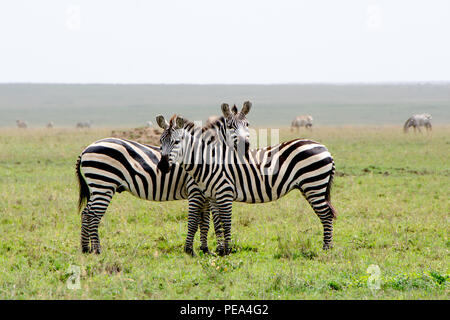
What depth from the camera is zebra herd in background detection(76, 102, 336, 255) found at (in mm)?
8500

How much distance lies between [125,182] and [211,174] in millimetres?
1370

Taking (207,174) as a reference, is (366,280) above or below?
below

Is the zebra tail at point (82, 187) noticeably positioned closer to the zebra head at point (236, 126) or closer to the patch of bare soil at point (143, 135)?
the zebra head at point (236, 126)

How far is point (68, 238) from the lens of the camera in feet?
31.8

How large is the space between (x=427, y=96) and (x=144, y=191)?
124381 millimetres

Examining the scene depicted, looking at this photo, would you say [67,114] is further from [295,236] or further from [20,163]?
[295,236]

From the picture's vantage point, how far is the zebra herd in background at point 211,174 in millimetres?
8500

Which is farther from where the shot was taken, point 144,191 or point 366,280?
point 144,191

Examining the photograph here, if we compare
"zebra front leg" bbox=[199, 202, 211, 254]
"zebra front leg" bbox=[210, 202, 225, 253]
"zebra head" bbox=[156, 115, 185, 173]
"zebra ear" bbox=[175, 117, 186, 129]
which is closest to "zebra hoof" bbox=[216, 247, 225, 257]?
"zebra front leg" bbox=[210, 202, 225, 253]

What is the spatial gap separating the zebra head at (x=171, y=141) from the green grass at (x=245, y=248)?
4.65 feet

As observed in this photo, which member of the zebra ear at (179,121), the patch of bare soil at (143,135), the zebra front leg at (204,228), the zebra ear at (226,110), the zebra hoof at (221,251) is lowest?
the zebra hoof at (221,251)

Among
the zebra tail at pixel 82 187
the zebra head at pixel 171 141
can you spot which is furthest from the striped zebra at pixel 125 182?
the zebra head at pixel 171 141
